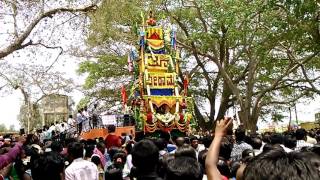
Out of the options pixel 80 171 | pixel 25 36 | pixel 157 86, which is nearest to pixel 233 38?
pixel 157 86

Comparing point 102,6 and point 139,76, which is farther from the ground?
point 102,6

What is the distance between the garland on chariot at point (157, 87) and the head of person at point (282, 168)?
15.3 metres

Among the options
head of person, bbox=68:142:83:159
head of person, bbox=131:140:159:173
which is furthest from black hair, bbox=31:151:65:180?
head of person, bbox=68:142:83:159

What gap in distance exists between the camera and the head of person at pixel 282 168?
1.51 m

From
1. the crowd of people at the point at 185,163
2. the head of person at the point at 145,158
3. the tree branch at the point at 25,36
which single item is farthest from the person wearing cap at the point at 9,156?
the tree branch at the point at 25,36

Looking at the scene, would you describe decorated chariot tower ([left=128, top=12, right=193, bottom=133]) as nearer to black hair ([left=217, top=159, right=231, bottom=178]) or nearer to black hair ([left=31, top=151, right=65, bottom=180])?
black hair ([left=217, top=159, right=231, bottom=178])

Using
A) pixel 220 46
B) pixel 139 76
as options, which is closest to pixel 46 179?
pixel 139 76

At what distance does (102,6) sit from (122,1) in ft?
4.96

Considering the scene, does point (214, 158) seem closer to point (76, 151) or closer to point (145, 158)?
point (145, 158)

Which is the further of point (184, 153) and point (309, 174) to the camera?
point (184, 153)

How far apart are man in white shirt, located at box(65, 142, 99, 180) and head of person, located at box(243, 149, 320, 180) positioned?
347 cm

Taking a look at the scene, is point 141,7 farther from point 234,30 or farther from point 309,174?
point 309,174

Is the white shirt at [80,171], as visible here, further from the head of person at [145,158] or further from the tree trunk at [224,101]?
the tree trunk at [224,101]

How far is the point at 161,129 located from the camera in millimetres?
17219
